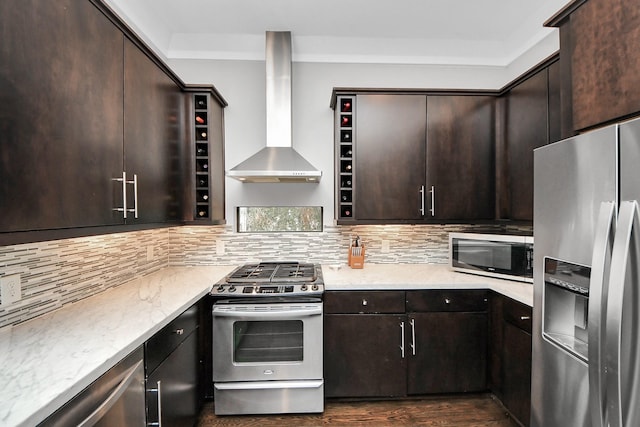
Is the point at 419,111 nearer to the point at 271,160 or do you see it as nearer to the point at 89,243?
the point at 271,160

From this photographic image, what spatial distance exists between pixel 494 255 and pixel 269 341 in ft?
5.79

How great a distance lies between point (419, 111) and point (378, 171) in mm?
595

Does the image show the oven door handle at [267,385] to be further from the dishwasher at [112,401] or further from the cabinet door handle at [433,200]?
the cabinet door handle at [433,200]

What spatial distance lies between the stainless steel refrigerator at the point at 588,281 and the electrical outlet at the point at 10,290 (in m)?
2.26

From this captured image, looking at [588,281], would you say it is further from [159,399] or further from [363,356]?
[159,399]

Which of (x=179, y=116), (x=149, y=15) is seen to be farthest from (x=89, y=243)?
(x=149, y=15)

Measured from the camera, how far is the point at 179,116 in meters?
2.18

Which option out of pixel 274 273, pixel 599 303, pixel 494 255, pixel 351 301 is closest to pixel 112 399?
pixel 274 273

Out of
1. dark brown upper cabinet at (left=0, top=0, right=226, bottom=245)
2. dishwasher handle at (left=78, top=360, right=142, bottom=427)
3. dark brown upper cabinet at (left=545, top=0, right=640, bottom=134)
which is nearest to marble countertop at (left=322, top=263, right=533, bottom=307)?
dark brown upper cabinet at (left=545, top=0, right=640, bottom=134)

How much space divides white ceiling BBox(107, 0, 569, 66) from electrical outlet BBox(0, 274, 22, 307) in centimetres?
184

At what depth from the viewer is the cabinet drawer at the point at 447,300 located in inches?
82.7

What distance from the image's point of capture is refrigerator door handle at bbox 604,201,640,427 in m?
0.85

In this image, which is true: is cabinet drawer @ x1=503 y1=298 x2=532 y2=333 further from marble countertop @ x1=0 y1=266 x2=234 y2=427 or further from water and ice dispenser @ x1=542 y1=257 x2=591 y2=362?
marble countertop @ x1=0 y1=266 x2=234 y2=427

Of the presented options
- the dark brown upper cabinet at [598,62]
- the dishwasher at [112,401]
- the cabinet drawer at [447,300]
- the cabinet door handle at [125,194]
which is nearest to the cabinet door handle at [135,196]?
the cabinet door handle at [125,194]
